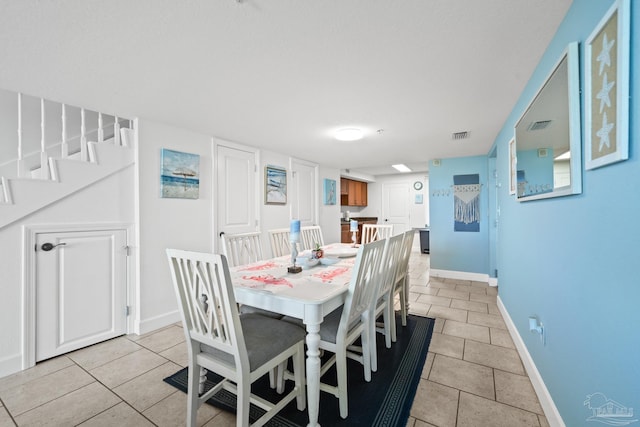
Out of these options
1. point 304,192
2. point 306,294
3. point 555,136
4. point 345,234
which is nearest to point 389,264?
point 306,294

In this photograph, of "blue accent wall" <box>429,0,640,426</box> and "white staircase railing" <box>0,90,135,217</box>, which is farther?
"white staircase railing" <box>0,90,135,217</box>

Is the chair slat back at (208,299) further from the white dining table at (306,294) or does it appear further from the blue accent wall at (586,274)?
the blue accent wall at (586,274)

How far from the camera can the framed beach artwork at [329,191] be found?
5.54 m

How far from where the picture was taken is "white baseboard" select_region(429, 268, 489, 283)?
4430mm

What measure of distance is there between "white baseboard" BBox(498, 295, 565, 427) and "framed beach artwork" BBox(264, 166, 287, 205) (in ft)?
10.9

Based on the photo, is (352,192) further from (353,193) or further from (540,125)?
(540,125)

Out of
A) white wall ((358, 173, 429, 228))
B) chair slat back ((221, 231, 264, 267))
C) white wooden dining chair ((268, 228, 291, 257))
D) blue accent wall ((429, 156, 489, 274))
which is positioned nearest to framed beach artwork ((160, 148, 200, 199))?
chair slat back ((221, 231, 264, 267))

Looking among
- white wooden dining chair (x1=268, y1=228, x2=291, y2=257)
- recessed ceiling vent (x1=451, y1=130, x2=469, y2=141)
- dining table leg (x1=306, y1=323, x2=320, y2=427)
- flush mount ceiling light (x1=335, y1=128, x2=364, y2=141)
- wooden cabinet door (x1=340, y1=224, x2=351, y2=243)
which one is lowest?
dining table leg (x1=306, y1=323, x2=320, y2=427)

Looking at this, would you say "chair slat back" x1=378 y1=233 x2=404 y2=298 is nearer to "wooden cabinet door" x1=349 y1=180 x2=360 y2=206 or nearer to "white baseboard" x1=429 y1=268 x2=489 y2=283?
"white baseboard" x1=429 y1=268 x2=489 y2=283

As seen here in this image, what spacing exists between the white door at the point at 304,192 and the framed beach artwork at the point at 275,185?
24 cm

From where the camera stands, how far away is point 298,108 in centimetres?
244

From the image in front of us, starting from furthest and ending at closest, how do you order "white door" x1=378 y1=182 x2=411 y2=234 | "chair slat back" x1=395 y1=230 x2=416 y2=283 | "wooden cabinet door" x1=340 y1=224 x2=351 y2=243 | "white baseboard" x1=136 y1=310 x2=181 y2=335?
"white door" x1=378 y1=182 x2=411 y2=234 < "wooden cabinet door" x1=340 y1=224 x2=351 y2=243 < "white baseboard" x1=136 y1=310 x2=181 y2=335 < "chair slat back" x1=395 y1=230 x2=416 y2=283

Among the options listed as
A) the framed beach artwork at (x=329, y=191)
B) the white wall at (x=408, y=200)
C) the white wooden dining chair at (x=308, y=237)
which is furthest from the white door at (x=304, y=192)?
the white wall at (x=408, y=200)

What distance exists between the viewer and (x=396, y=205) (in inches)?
303
